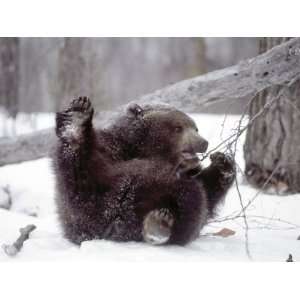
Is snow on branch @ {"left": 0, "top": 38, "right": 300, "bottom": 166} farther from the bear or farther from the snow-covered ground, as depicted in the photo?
the bear

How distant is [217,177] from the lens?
12.8ft

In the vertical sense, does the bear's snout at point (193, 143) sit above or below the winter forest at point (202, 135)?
above

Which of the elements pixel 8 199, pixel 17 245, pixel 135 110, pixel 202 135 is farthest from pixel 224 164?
pixel 8 199

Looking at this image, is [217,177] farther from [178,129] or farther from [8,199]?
[8,199]

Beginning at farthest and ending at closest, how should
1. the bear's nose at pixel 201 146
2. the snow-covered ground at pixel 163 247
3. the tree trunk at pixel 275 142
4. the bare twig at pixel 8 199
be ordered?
1. the bare twig at pixel 8 199
2. the tree trunk at pixel 275 142
3. the bear's nose at pixel 201 146
4. the snow-covered ground at pixel 163 247

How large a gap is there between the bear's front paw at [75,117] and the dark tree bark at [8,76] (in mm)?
5970

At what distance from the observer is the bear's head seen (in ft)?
11.9

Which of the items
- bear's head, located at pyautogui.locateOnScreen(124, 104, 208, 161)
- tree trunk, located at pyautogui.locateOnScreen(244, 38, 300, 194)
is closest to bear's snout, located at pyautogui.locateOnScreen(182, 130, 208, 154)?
bear's head, located at pyautogui.locateOnScreen(124, 104, 208, 161)

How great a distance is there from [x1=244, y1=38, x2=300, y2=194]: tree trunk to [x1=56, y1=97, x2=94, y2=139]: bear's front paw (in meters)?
2.05

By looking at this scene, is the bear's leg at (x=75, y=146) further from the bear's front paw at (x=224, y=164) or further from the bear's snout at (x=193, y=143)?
the bear's front paw at (x=224, y=164)

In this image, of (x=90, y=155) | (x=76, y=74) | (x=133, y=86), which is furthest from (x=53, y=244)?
(x=133, y=86)

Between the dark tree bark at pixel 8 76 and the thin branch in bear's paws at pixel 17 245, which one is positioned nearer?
the thin branch in bear's paws at pixel 17 245

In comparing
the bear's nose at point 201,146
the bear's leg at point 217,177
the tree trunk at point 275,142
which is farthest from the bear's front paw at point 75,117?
the tree trunk at point 275,142

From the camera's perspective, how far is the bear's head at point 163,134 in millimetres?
3639
